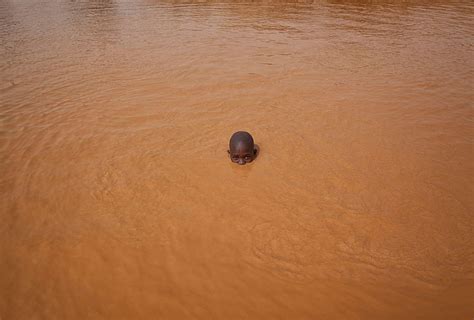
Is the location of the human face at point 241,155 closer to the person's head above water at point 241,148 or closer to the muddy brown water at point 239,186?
the person's head above water at point 241,148

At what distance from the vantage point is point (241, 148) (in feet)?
16.2

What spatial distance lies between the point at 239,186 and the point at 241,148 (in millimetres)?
643

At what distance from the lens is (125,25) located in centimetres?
1442

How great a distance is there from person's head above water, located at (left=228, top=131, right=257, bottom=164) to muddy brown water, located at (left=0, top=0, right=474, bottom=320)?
18 centimetres

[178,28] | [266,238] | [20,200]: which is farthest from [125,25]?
[266,238]

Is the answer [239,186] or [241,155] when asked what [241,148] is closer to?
[241,155]

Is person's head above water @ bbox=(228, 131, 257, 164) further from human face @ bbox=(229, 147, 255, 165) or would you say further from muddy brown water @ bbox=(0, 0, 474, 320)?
muddy brown water @ bbox=(0, 0, 474, 320)

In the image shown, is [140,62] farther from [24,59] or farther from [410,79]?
[410,79]

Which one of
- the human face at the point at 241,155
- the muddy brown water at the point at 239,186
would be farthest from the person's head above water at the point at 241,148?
the muddy brown water at the point at 239,186

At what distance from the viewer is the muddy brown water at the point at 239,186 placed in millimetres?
3273

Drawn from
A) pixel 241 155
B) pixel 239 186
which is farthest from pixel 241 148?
pixel 239 186

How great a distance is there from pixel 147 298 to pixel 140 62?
Result: 27.2 ft

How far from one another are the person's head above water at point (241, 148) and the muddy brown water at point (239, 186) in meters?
0.18

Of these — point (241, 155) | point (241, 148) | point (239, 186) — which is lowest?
point (239, 186)
